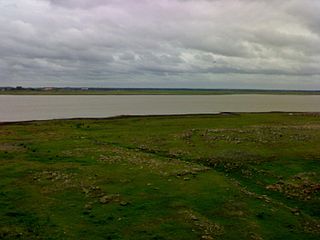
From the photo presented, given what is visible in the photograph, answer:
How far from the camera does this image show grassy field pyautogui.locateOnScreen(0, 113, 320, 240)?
72.9 ft

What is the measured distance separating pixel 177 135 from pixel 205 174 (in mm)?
23035

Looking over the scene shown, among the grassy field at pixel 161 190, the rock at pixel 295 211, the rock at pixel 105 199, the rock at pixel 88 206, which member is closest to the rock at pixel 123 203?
the grassy field at pixel 161 190

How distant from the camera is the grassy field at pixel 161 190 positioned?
72.9 ft

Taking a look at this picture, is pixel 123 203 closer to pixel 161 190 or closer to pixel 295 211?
pixel 161 190

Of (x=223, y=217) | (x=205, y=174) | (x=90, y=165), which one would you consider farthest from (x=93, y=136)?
(x=223, y=217)

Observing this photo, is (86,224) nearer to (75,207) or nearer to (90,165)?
(75,207)

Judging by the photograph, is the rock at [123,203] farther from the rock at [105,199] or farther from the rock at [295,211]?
the rock at [295,211]

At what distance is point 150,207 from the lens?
83.1ft

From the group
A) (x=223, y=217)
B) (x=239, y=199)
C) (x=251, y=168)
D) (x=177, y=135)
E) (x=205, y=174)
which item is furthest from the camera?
(x=177, y=135)

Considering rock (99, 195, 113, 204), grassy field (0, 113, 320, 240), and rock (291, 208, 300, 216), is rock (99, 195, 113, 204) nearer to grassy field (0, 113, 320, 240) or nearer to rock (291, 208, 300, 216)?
grassy field (0, 113, 320, 240)

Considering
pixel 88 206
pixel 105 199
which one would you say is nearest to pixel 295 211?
pixel 105 199

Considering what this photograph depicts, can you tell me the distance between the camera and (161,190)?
2866 cm

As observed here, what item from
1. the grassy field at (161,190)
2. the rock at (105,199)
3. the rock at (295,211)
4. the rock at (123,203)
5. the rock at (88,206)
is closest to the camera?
the grassy field at (161,190)

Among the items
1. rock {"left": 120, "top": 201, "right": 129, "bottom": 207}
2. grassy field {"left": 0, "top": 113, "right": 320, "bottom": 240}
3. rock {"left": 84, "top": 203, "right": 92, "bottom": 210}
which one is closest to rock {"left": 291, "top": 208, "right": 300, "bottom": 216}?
grassy field {"left": 0, "top": 113, "right": 320, "bottom": 240}
